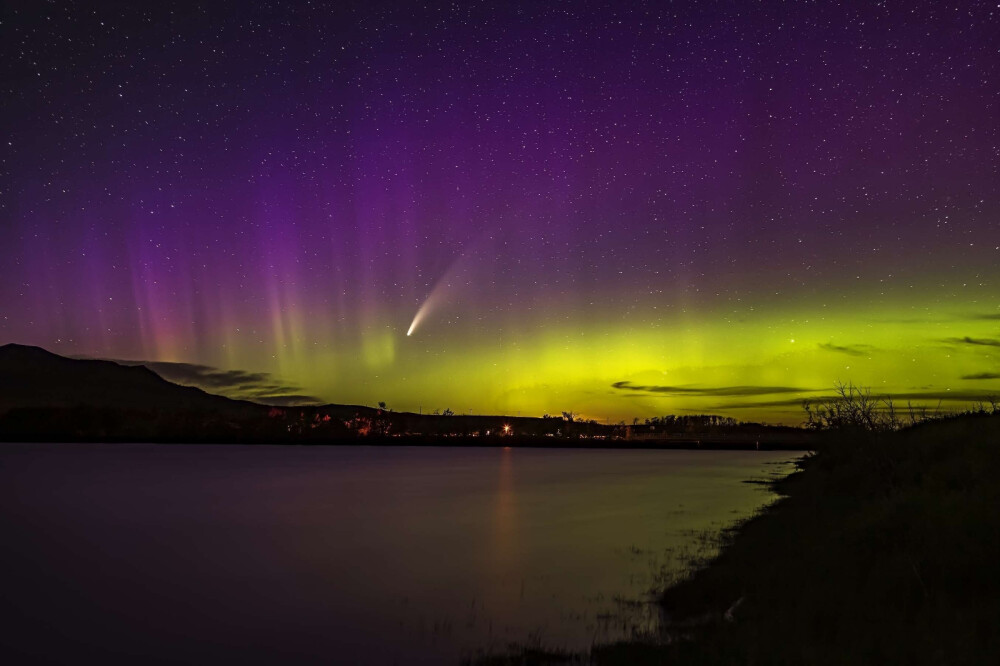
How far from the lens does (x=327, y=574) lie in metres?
30.1

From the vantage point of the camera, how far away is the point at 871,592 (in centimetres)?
1485

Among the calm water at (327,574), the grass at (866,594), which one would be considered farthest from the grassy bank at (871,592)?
the calm water at (327,574)

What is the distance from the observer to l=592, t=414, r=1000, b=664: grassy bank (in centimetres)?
1144

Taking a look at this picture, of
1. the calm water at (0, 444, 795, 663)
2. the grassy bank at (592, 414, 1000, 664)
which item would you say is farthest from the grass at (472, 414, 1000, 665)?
the calm water at (0, 444, 795, 663)

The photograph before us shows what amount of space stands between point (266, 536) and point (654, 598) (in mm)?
28960

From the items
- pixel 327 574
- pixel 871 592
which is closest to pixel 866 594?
pixel 871 592

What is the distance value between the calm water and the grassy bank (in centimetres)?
286

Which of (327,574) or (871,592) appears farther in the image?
(327,574)

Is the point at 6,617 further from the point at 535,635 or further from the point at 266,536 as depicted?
the point at 266,536

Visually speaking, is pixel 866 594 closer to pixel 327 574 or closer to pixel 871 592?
pixel 871 592

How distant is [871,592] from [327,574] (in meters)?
21.8

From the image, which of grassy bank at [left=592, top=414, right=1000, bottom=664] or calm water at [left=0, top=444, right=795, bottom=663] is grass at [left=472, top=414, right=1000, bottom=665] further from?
calm water at [left=0, top=444, right=795, bottom=663]

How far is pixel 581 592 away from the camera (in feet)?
77.9

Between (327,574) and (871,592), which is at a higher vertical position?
(871,592)
